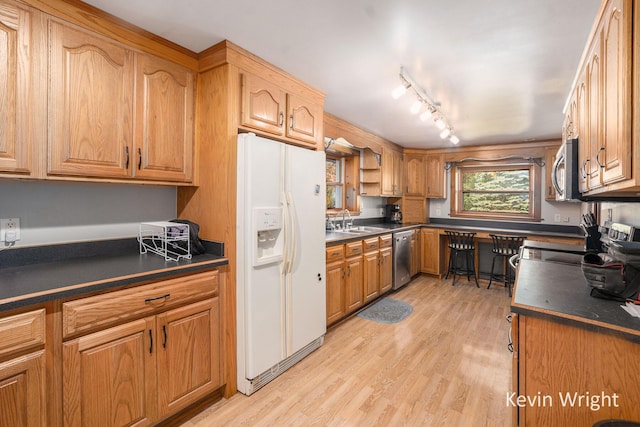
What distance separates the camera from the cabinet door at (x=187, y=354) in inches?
62.6

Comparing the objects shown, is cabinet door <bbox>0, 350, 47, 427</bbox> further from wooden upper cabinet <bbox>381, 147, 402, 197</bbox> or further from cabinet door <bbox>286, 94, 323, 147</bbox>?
wooden upper cabinet <bbox>381, 147, 402, 197</bbox>

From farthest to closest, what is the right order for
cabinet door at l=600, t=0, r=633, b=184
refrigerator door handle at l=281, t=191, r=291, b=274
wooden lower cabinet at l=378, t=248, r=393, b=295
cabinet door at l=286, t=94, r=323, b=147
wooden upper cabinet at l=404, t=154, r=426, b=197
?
wooden upper cabinet at l=404, t=154, r=426, b=197, wooden lower cabinet at l=378, t=248, r=393, b=295, cabinet door at l=286, t=94, r=323, b=147, refrigerator door handle at l=281, t=191, r=291, b=274, cabinet door at l=600, t=0, r=633, b=184

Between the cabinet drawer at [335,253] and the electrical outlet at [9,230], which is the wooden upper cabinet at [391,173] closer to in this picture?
the cabinet drawer at [335,253]

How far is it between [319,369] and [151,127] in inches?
81.2

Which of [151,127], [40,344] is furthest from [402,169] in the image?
[40,344]

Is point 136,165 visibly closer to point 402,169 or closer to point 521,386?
point 521,386

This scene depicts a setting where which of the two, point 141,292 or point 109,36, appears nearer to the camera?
point 141,292

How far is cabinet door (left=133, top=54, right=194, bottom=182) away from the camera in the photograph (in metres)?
1.76

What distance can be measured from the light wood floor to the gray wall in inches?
52.2

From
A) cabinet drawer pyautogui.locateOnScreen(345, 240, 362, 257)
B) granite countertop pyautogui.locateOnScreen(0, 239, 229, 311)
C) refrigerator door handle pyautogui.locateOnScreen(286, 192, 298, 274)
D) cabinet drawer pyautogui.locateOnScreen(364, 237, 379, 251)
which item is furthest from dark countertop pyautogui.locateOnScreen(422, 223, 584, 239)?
granite countertop pyautogui.locateOnScreen(0, 239, 229, 311)

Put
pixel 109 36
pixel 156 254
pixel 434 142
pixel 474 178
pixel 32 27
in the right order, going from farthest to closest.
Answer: pixel 474 178
pixel 434 142
pixel 156 254
pixel 109 36
pixel 32 27

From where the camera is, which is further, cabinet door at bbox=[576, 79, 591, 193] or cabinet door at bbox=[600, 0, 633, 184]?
cabinet door at bbox=[576, 79, 591, 193]

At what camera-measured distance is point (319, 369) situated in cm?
224

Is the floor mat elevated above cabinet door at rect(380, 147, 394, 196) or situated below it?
below
